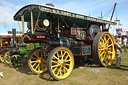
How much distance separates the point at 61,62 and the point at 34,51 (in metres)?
1.65

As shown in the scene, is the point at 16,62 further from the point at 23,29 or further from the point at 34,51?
the point at 23,29

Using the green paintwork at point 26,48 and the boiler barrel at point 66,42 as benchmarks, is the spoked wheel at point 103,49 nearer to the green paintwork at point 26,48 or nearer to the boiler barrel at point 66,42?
the boiler barrel at point 66,42

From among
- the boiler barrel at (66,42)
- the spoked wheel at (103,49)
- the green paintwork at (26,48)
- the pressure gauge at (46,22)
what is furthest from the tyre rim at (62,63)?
the green paintwork at (26,48)

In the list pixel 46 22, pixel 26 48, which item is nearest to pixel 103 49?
pixel 46 22

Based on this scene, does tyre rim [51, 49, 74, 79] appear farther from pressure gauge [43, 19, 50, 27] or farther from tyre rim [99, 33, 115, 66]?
tyre rim [99, 33, 115, 66]

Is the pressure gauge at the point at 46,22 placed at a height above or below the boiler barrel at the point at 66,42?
above

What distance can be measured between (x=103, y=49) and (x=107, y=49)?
0.99 ft

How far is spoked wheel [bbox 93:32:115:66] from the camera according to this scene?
507 cm

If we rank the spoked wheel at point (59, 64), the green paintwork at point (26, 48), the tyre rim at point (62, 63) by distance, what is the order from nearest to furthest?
the spoked wheel at point (59, 64) → the tyre rim at point (62, 63) → the green paintwork at point (26, 48)

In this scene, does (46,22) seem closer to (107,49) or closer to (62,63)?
A: (62,63)

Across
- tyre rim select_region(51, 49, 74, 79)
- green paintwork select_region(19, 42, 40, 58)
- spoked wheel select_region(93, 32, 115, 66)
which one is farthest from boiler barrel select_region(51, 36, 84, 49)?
green paintwork select_region(19, 42, 40, 58)

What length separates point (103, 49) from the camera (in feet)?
17.7

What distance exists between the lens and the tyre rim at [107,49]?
5.43 metres

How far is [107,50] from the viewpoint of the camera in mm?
5570
